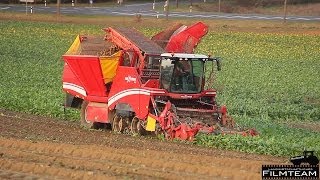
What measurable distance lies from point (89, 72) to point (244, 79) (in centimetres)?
1559

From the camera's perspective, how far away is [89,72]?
2389cm

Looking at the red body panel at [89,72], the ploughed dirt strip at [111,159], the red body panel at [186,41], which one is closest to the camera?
the ploughed dirt strip at [111,159]

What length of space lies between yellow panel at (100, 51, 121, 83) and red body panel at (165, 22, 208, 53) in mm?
1773

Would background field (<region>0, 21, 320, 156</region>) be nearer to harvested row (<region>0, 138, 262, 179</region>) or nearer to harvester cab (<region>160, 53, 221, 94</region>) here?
harvester cab (<region>160, 53, 221, 94</region>)

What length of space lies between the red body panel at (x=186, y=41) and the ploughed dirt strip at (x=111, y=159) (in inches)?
149

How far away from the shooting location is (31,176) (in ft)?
48.2

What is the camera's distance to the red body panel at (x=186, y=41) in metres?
24.4

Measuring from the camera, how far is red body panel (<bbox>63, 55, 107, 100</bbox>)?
77.4 ft

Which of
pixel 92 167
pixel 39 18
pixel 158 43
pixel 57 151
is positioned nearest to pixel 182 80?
pixel 158 43

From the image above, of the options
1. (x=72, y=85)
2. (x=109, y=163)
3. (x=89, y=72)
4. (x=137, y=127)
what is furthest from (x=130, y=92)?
(x=109, y=163)

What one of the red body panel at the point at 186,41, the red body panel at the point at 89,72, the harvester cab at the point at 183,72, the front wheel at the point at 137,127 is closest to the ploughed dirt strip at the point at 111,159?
the front wheel at the point at 137,127

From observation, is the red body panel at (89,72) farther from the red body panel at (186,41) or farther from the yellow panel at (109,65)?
the red body panel at (186,41)

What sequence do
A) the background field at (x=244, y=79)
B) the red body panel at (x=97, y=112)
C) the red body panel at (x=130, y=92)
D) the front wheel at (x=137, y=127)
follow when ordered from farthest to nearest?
the red body panel at (x=97, y=112), the background field at (x=244, y=79), the front wheel at (x=137, y=127), the red body panel at (x=130, y=92)

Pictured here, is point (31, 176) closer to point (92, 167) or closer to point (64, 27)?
point (92, 167)
